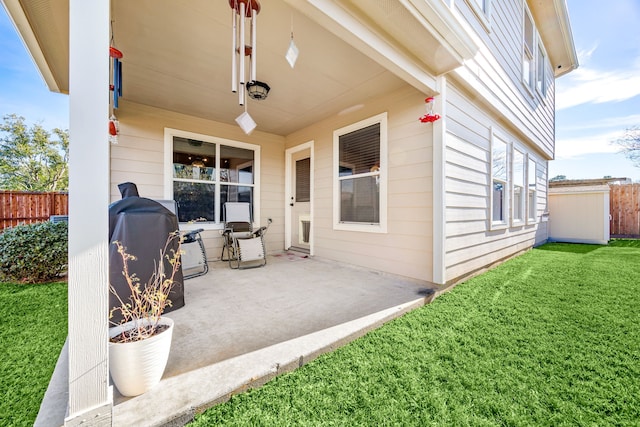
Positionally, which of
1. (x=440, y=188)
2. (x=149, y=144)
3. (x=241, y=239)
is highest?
(x=149, y=144)

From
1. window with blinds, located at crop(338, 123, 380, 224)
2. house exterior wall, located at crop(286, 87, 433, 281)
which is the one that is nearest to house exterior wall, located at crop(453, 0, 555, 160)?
house exterior wall, located at crop(286, 87, 433, 281)

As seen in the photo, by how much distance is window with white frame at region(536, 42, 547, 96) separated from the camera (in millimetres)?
6234

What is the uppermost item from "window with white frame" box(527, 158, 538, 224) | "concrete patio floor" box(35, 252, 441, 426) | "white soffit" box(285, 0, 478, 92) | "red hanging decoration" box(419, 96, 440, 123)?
"white soffit" box(285, 0, 478, 92)

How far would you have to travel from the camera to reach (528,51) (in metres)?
5.48

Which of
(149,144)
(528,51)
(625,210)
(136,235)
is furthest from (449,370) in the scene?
(625,210)

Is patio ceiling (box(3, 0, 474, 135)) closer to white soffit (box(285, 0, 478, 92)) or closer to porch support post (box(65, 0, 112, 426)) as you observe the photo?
white soffit (box(285, 0, 478, 92))

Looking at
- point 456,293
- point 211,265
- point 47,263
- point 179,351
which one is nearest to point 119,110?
point 47,263

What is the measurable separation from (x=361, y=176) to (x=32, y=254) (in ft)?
14.5

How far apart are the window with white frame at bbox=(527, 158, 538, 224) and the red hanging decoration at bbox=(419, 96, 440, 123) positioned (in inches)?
173

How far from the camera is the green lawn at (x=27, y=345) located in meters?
1.24

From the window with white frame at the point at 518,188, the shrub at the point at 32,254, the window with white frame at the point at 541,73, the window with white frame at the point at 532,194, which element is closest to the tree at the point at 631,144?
the window with white frame at the point at 541,73

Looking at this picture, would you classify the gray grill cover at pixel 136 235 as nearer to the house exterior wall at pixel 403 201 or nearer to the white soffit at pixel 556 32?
the house exterior wall at pixel 403 201

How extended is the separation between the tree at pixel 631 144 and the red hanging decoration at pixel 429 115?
45.5 feet

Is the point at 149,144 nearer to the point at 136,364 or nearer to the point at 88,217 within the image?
the point at 88,217
